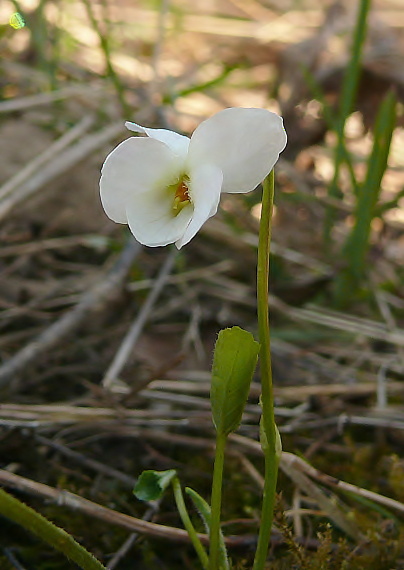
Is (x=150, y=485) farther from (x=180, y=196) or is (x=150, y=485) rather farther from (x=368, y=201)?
(x=368, y=201)

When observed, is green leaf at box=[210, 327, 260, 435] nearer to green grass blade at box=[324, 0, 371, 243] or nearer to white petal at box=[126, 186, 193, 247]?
white petal at box=[126, 186, 193, 247]

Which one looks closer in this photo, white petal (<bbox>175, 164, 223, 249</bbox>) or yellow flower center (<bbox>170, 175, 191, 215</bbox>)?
white petal (<bbox>175, 164, 223, 249</bbox>)

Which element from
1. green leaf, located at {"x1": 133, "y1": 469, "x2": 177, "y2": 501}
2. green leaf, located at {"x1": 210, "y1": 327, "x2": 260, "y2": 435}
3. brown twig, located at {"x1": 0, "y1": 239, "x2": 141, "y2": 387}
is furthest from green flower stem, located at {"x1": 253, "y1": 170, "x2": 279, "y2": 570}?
brown twig, located at {"x1": 0, "y1": 239, "x2": 141, "y2": 387}

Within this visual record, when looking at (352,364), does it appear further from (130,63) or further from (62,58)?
(130,63)

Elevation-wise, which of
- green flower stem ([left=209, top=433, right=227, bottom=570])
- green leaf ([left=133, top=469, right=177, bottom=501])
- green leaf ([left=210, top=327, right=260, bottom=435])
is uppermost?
green leaf ([left=210, top=327, right=260, bottom=435])

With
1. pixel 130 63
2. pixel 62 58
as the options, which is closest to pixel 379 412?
pixel 62 58

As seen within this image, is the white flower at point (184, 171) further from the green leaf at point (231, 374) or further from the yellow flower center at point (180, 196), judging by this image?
the green leaf at point (231, 374)
